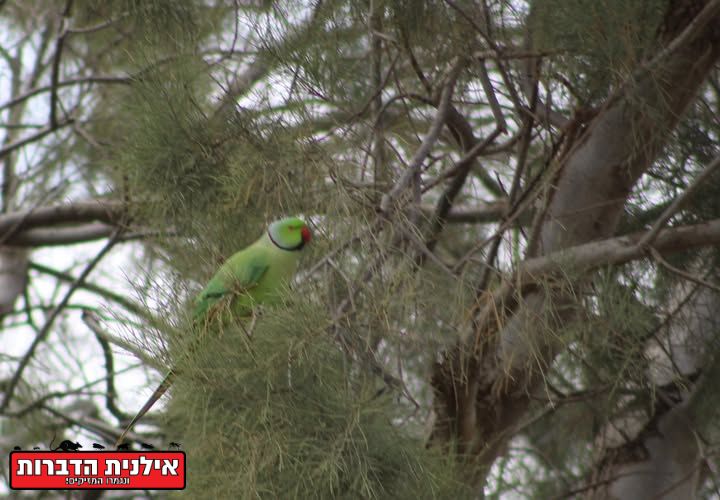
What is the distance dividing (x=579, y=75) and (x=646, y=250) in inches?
16.6

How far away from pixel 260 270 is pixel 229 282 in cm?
12

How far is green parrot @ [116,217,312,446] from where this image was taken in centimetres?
171

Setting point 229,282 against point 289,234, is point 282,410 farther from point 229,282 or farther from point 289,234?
point 289,234

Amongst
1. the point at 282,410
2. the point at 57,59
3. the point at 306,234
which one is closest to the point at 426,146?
the point at 306,234

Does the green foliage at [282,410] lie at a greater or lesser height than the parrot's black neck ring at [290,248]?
lesser

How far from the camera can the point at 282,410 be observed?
1.46 meters

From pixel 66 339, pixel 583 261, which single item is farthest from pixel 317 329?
pixel 66 339

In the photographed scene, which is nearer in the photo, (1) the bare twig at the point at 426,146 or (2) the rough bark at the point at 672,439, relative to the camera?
(1) the bare twig at the point at 426,146

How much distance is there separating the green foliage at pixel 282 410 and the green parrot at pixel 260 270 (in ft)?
0.67

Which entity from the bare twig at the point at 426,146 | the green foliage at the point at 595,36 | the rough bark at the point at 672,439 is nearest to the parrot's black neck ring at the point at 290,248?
the bare twig at the point at 426,146

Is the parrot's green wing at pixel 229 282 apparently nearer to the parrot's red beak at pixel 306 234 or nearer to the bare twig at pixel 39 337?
the parrot's red beak at pixel 306 234

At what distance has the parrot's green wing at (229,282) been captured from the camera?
1690 mm

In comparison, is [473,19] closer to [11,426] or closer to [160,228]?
[160,228]

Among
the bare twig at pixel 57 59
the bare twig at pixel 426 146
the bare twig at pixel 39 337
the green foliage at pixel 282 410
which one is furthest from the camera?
the bare twig at pixel 39 337
